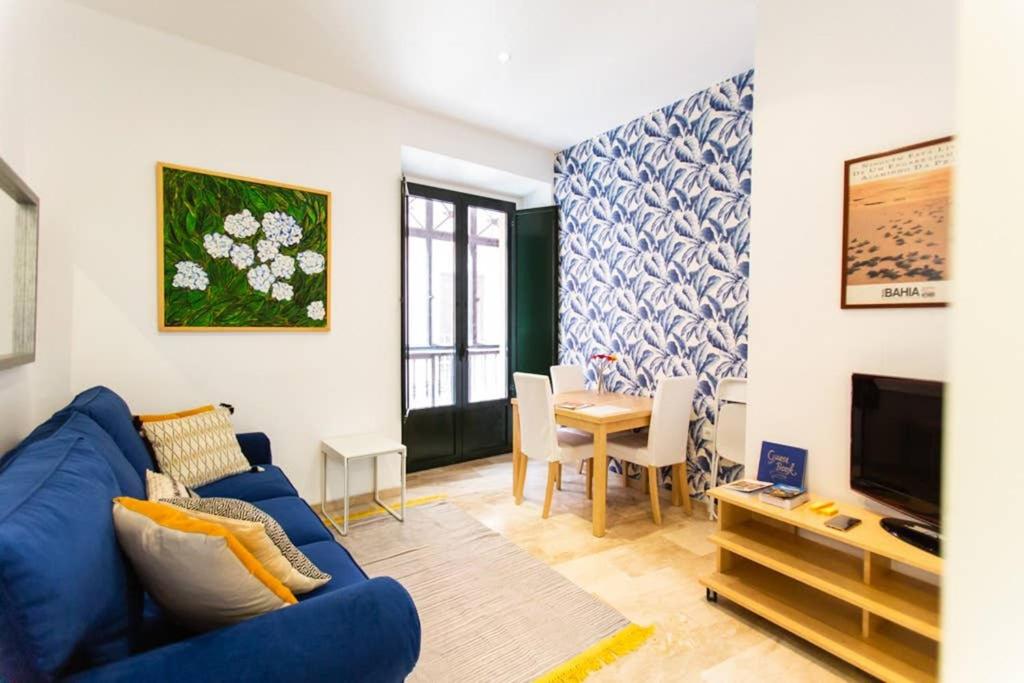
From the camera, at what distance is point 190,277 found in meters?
2.73

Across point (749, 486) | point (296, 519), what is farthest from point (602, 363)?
point (296, 519)

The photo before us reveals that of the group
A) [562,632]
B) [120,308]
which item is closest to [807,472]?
[562,632]

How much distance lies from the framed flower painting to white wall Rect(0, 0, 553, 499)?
Result: 2.8 inches

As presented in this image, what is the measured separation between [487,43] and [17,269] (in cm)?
241

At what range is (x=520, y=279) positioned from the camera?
461 cm

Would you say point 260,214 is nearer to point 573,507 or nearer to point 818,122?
point 573,507

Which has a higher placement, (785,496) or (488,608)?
(785,496)

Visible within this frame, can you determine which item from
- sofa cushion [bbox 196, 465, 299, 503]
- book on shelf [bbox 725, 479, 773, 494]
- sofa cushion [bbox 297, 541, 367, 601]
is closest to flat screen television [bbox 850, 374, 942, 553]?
book on shelf [bbox 725, 479, 773, 494]

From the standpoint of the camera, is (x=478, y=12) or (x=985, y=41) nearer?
(x=985, y=41)

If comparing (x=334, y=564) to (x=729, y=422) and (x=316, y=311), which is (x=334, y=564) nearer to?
(x=316, y=311)

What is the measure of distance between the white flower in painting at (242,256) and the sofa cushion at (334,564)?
181cm

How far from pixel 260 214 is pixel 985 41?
3.21 meters

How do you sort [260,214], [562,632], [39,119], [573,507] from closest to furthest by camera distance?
1. [562,632]
2. [39,119]
3. [260,214]
4. [573,507]

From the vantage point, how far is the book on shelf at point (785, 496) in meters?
1.98
